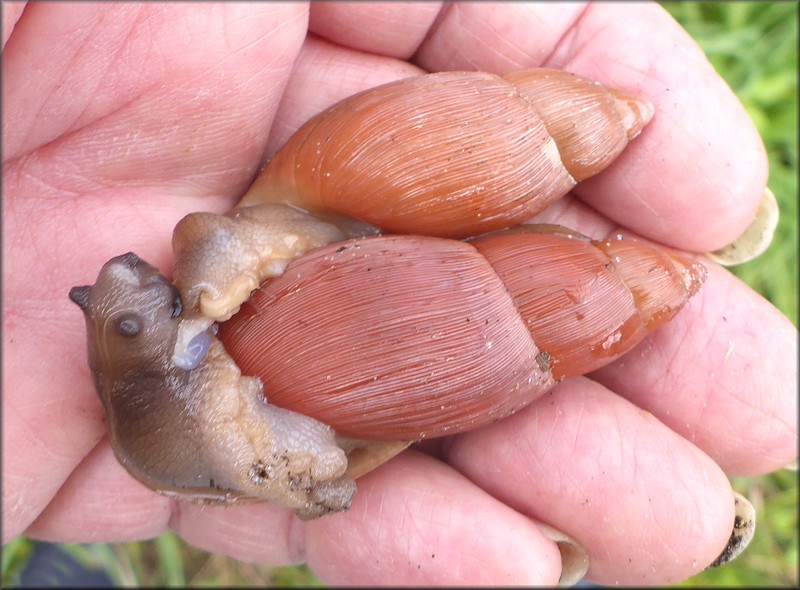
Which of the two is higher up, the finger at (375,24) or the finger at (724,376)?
the finger at (375,24)

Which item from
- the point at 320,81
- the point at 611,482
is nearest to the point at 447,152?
the point at 320,81

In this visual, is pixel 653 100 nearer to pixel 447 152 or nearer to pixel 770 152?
pixel 447 152

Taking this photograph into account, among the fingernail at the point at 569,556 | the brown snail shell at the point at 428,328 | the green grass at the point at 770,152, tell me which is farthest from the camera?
the green grass at the point at 770,152

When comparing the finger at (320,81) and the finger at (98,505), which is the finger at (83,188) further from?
the finger at (320,81)

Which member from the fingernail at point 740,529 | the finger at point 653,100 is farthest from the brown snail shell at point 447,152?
the fingernail at point 740,529

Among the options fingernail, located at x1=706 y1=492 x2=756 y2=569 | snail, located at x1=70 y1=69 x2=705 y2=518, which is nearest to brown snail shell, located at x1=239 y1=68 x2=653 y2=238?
snail, located at x1=70 y1=69 x2=705 y2=518

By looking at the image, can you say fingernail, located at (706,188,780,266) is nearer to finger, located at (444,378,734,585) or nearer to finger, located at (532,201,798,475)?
finger, located at (532,201,798,475)
